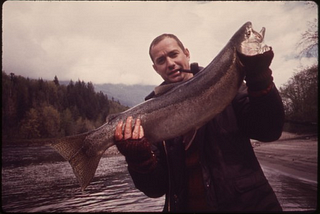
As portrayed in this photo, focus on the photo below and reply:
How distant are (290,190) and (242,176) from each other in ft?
39.6

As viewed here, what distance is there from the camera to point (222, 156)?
9.64 feet

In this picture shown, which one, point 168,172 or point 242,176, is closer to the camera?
point 242,176

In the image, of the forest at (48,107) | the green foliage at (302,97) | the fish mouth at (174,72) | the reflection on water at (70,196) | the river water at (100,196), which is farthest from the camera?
the forest at (48,107)

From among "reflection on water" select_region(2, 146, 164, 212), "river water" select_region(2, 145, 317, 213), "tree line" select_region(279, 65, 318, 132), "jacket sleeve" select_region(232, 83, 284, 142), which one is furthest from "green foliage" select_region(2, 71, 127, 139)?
"jacket sleeve" select_region(232, 83, 284, 142)

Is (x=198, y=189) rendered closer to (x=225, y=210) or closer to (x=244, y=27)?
(x=225, y=210)

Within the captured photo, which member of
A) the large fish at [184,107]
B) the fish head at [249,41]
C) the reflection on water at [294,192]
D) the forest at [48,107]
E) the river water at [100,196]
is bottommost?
the reflection on water at [294,192]

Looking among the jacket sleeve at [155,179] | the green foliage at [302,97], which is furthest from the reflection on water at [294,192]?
the green foliage at [302,97]

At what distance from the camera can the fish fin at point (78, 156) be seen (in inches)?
137

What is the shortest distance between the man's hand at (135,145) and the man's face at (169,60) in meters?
1.06

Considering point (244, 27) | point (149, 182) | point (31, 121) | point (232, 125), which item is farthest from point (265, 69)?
point (31, 121)

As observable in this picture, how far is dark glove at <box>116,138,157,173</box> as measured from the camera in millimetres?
3242

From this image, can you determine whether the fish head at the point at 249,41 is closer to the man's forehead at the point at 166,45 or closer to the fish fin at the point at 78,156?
the man's forehead at the point at 166,45

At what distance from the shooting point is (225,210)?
2.79 m

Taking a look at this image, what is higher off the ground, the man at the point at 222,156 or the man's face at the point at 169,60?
the man's face at the point at 169,60
